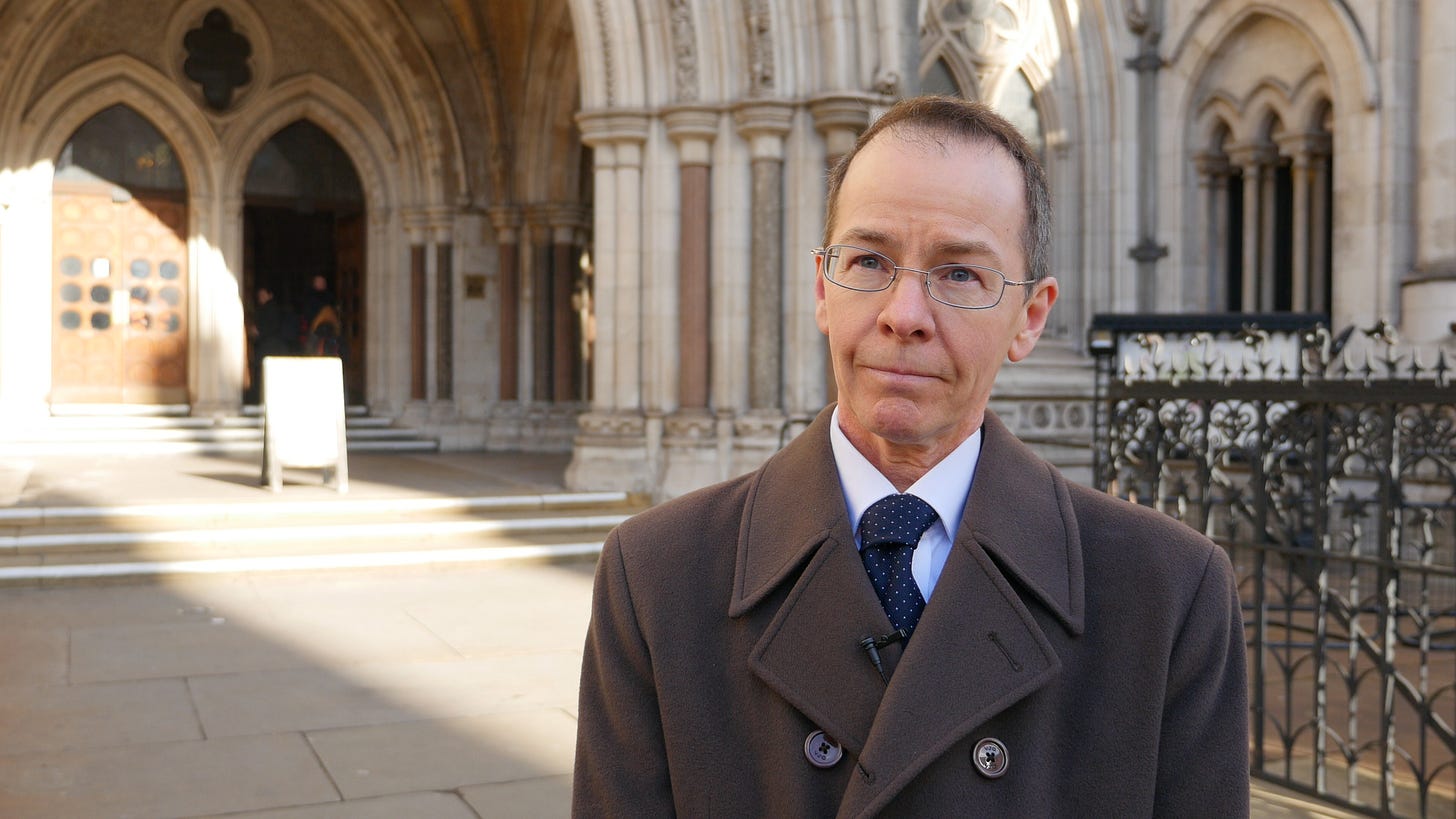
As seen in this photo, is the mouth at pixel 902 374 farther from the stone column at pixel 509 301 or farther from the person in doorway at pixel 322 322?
the stone column at pixel 509 301

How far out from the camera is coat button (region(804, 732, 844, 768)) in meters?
1.28

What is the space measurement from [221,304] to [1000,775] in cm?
1373

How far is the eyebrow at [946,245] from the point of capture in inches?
51.8

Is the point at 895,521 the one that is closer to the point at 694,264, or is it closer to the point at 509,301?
the point at 694,264

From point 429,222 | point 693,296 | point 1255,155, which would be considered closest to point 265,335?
point 429,222

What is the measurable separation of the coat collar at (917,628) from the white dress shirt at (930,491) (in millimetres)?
24

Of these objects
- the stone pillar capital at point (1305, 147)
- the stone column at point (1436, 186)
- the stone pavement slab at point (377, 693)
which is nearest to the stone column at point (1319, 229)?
the stone pillar capital at point (1305, 147)

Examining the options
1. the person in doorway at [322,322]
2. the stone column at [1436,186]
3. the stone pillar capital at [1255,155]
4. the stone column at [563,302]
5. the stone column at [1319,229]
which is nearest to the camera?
the stone column at [1436,186]

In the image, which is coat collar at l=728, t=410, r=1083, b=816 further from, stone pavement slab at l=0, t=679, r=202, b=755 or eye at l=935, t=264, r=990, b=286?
stone pavement slab at l=0, t=679, r=202, b=755

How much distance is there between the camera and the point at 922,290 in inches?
52.0

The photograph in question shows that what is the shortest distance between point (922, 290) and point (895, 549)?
0.25 m

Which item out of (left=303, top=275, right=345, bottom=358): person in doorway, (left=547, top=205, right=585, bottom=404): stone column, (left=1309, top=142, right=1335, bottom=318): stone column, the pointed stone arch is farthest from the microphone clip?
(left=547, top=205, right=585, bottom=404): stone column

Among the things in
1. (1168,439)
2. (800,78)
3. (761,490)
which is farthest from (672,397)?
(761,490)

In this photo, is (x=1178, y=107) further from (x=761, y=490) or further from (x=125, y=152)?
(x=761, y=490)
